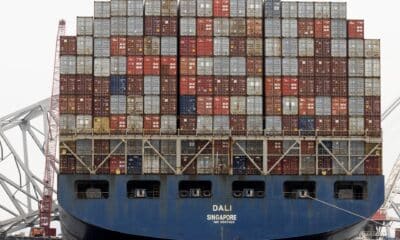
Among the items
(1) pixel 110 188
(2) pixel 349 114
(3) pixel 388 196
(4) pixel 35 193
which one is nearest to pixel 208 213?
(1) pixel 110 188

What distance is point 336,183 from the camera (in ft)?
291

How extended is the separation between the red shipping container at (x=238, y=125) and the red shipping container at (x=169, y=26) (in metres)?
7.51

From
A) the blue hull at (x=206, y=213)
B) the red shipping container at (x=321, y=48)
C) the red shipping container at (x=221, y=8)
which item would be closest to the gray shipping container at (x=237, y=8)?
the red shipping container at (x=221, y=8)

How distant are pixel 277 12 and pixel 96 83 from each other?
14.0 meters

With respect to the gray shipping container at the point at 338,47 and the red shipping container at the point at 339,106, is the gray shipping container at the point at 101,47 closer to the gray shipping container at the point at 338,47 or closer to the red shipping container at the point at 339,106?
the gray shipping container at the point at 338,47

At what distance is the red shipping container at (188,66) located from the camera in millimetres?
89050

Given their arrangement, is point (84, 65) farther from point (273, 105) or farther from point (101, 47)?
point (273, 105)

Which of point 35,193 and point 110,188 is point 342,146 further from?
point 35,193

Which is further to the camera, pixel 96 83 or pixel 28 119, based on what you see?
pixel 28 119

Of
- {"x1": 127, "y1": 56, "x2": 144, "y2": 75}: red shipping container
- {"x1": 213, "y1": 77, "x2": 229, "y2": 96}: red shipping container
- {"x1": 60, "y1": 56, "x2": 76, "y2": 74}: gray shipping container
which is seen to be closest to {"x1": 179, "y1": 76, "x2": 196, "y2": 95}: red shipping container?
{"x1": 213, "y1": 77, "x2": 229, "y2": 96}: red shipping container

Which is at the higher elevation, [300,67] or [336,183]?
[300,67]

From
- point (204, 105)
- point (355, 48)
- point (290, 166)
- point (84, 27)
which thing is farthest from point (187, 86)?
point (355, 48)

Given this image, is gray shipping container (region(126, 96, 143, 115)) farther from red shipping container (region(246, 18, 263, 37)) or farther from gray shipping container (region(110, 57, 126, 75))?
red shipping container (region(246, 18, 263, 37))

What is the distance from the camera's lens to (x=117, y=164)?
87.2m
